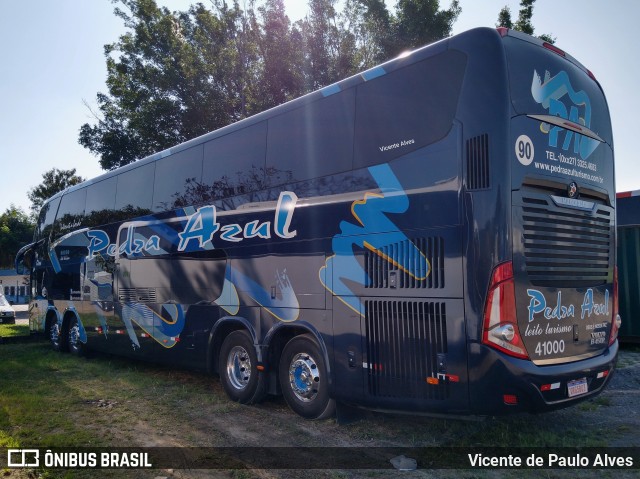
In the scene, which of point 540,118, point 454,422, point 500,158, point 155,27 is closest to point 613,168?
point 540,118

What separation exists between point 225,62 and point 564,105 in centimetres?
1779

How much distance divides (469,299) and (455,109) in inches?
74.3

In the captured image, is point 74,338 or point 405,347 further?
point 74,338

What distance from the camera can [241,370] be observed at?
766 centimetres

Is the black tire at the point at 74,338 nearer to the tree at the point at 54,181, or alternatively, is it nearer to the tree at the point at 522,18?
the tree at the point at 522,18

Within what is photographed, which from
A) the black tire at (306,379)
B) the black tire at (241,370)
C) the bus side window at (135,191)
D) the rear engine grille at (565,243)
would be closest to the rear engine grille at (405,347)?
the black tire at (306,379)

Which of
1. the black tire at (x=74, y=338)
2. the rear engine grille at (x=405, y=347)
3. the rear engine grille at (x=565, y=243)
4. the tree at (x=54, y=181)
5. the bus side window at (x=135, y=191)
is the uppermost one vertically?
the tree at (x=54, y=181)

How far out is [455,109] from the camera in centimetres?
523

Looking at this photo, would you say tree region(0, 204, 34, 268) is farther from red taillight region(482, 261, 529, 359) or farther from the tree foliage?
red taillight region(482, 261, 529, 359)

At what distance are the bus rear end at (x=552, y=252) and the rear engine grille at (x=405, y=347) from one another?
0.46 meters

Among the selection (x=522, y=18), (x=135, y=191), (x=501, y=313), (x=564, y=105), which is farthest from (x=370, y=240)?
(x=522, y=18)

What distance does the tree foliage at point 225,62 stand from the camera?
826 inches

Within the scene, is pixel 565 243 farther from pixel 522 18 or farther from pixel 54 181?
pixel 54 181

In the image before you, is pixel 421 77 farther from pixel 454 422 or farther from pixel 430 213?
pixel 454 422
